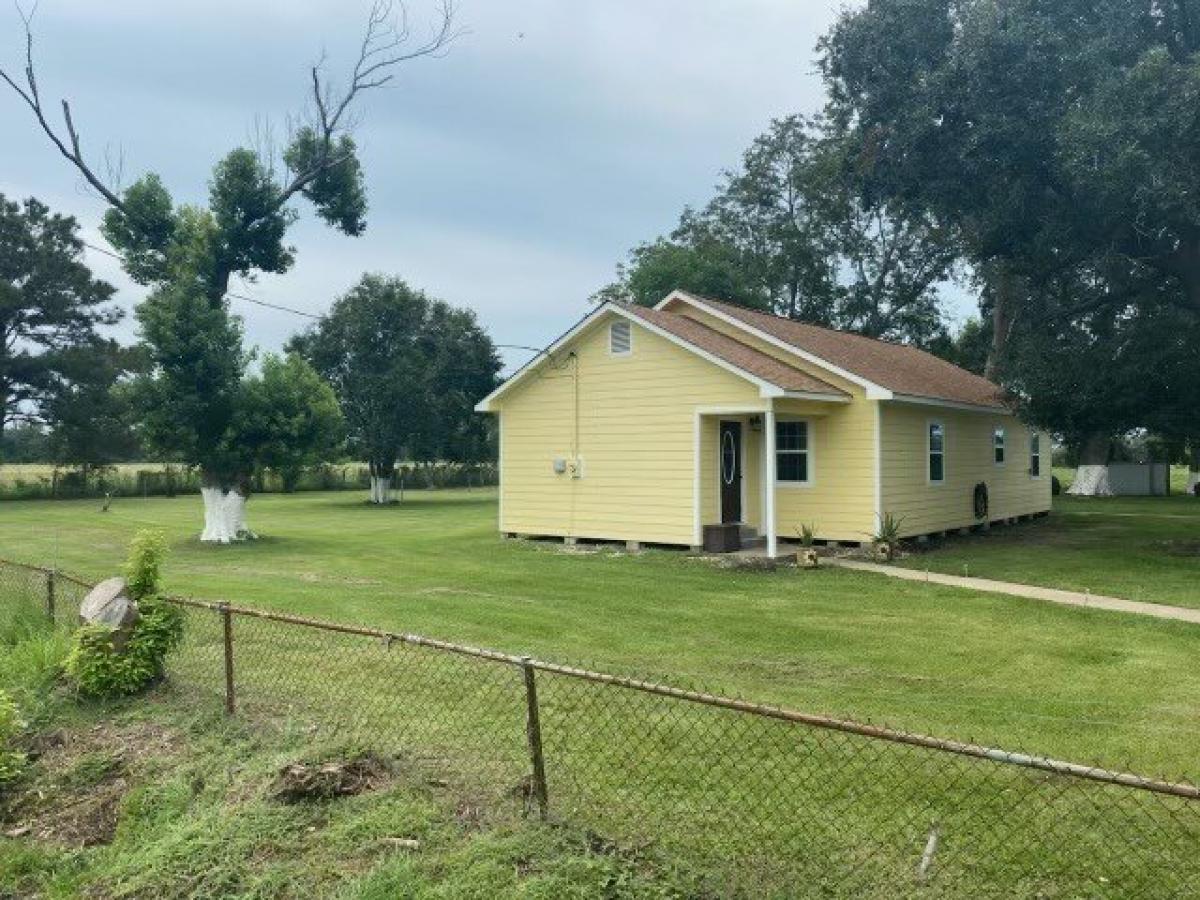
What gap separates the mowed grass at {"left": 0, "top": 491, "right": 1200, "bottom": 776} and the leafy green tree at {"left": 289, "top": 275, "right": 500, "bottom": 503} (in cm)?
1921

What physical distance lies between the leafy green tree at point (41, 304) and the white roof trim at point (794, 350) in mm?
37723

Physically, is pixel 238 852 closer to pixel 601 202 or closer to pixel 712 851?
pixel 712 851

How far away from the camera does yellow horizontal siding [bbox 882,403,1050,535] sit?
17297 millimetres

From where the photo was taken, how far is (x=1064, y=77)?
16.0 metres

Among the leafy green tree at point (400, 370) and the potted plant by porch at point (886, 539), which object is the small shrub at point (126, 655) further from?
the leafy green tree at point (400, 370)

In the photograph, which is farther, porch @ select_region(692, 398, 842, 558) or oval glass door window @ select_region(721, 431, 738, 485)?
oval glass door window @ select_region(721, 431, 738, 485)

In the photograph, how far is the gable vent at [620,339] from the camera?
58.3ft

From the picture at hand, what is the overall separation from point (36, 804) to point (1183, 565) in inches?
624

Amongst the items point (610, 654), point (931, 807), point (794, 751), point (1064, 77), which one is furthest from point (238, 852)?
point (1064, 77)

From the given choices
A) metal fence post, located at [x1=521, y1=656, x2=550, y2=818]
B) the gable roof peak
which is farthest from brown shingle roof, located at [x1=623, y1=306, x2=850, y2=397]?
metal fence post, located at [x1=521, y1=656, x2=550, y2=818]

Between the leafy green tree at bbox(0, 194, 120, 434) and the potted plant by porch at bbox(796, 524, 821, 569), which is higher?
the leafy green tree at bbox(0, 194, 120, 434)

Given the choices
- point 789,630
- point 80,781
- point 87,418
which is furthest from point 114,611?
point 87,418

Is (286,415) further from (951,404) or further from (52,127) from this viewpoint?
(951,404)

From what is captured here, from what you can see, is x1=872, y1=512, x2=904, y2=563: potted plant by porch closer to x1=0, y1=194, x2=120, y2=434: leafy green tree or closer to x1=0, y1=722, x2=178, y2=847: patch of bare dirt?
x1=0, y1=722, x2=178, y2=847: patch of bare dirt
